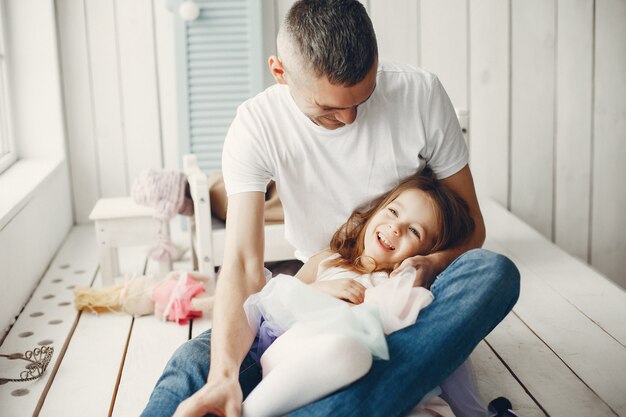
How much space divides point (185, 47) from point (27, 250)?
1071 mm

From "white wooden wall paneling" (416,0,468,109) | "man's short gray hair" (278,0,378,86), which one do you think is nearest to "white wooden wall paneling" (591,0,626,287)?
"white wooden wall paneling" (416,0,468,109)

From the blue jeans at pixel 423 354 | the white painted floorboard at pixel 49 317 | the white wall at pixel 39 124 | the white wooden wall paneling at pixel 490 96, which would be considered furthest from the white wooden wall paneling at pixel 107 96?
the blue jeans at pixel 423 354

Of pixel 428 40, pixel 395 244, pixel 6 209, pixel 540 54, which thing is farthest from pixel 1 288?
pixel 540 54

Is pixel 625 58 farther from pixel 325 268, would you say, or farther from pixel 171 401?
pixel 171 401

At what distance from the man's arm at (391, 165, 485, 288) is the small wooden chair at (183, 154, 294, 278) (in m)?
0.88

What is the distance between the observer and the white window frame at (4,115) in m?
3.24

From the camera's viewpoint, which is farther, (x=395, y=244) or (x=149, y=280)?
(x=149, y=280)

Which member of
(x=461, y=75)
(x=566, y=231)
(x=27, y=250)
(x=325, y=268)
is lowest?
(x=566, y=231)

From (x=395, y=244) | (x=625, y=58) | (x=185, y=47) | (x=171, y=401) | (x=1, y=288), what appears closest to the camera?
(x=171, y=401)

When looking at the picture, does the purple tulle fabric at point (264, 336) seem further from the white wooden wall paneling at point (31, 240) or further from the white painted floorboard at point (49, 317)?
the white wooden wall paneling at point (31, 240)

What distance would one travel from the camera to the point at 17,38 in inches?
132

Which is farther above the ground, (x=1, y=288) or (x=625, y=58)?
(x=625, y=58)

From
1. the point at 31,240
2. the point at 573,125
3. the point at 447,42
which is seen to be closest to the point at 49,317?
the point at 31,240

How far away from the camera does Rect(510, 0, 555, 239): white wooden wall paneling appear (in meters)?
3.57
